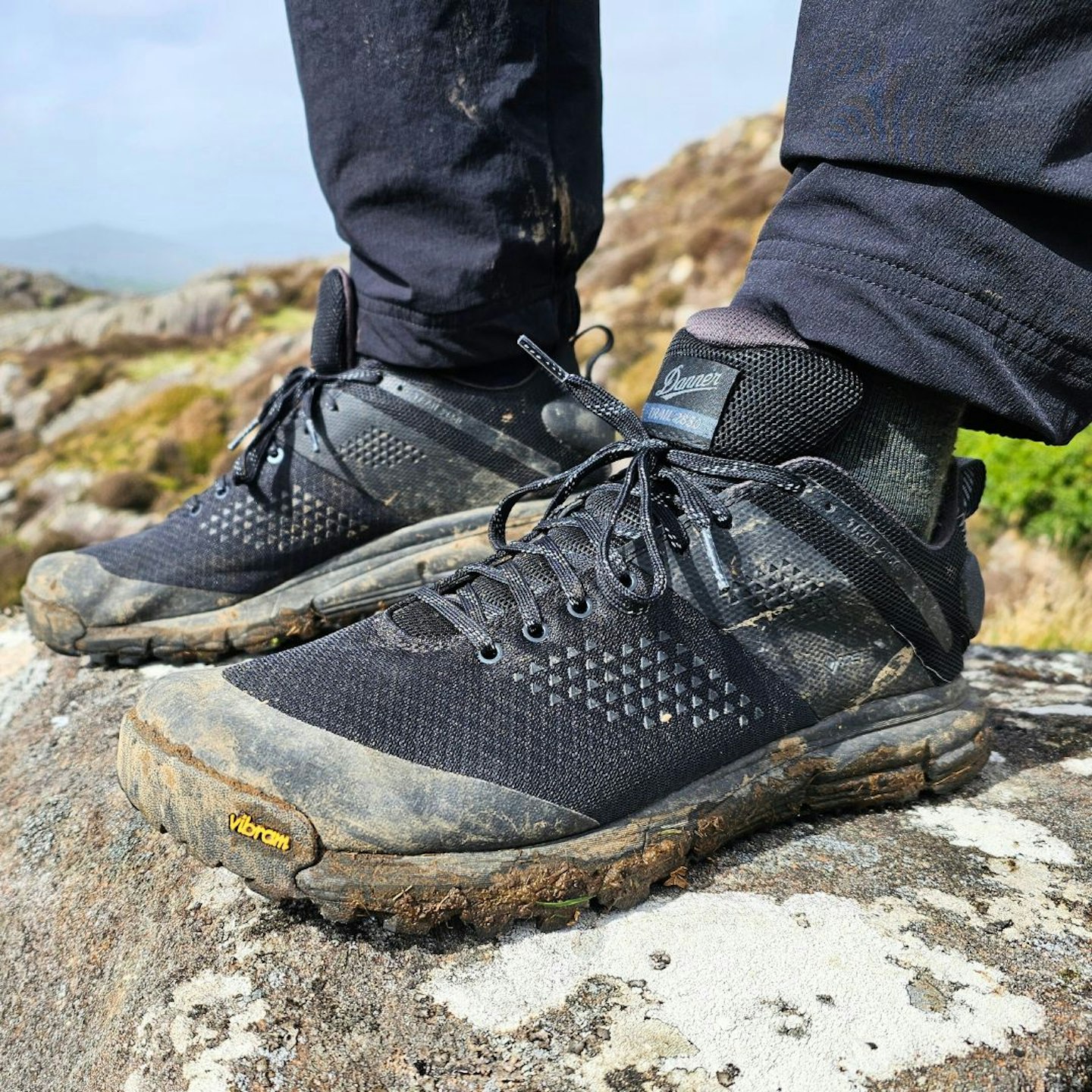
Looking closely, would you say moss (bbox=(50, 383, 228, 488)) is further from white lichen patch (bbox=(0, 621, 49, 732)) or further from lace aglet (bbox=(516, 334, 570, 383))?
lace aglet (bbox=(516, 334, 570, 383))

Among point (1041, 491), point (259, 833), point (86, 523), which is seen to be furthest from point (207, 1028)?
point (86, 523)

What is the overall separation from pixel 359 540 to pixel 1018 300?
1.21 m

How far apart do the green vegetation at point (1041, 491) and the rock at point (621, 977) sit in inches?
123

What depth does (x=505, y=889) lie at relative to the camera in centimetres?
99

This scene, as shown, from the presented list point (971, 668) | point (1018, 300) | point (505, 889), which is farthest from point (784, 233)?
point (971, 668)

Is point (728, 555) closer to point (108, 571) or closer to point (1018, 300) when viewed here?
point (1018, 300)

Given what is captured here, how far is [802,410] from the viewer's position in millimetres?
1106

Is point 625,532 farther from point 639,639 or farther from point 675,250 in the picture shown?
point 675,250

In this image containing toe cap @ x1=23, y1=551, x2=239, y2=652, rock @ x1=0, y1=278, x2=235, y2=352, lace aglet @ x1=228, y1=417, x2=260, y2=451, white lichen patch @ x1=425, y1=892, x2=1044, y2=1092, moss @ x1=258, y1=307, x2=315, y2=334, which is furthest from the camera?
rock @ x1=0, y1=278, x2=235, y2=352

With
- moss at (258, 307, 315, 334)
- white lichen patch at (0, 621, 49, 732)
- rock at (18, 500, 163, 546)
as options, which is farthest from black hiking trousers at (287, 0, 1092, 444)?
moss at (258, 307, 315, 334)

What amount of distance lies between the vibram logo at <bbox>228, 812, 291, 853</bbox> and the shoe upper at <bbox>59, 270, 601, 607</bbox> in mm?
838

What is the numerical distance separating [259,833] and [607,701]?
16.0 inches

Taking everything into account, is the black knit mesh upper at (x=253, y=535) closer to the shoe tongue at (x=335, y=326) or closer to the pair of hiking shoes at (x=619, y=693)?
the shoe tongue at (x=335, y=326)

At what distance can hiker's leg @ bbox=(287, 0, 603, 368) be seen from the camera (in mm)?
1528
